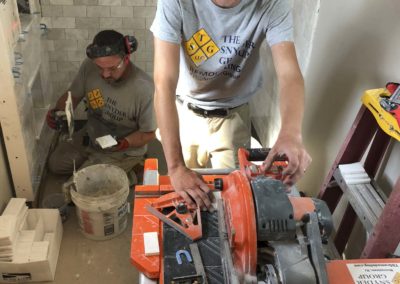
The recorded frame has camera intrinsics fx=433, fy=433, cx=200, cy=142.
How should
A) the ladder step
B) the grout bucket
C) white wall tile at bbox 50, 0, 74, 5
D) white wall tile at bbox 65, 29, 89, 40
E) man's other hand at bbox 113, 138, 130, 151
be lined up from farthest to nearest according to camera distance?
white wall tile at bbox 65, 29, 89, 40 → white wall tile at bbox 50, 0, 74, 5 → man's other hand at bbox 113, 138, 130, 151 → the grout bucket → the ladder step

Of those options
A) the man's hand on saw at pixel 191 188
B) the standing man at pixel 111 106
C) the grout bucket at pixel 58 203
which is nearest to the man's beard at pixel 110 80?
the standing man at pixel 111 106

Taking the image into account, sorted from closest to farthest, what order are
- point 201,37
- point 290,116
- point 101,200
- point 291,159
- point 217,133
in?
1. point 291,159
2. point 290,116
3. point 201,37
4. point 217,133
5. point 101,200

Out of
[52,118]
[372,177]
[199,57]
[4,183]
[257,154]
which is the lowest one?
[4,183]

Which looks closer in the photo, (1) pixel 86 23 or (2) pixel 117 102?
(2) pixel 117 102

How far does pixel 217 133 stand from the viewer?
1.98m

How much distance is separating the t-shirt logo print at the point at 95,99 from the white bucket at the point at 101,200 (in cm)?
42

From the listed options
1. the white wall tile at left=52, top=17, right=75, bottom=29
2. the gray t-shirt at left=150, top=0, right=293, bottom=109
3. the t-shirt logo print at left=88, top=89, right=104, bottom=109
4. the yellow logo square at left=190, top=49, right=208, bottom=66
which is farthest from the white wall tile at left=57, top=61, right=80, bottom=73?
the yellow logo square at left=190, top=49, right=208, bottom=66

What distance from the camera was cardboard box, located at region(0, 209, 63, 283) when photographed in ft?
6.62

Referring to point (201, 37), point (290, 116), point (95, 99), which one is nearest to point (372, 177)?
point (290, 116)

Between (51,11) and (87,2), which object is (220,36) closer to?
(87,2)

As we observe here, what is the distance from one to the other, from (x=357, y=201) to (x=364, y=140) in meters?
0.26

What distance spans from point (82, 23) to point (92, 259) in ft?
4.94

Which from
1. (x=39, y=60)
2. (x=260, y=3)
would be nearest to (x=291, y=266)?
(x=260, y=3)

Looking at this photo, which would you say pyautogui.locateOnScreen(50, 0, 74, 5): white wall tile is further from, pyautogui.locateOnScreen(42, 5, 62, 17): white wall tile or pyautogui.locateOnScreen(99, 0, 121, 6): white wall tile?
pyautogui.locateOnScreen(99, 0, 121, 6): white wall tile
